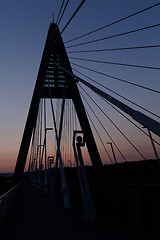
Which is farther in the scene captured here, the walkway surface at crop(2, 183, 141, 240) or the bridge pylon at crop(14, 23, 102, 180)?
the bridge pylon at crop(14, 23, 102, 180)

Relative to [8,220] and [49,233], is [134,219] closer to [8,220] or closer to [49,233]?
[49,233]

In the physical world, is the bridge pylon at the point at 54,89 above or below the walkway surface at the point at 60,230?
above

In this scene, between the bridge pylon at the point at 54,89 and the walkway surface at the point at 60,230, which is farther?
Result: the bridge pylon at the point at 54,89

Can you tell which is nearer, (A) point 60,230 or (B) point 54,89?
(A) point 60,230

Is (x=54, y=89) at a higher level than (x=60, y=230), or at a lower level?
higher

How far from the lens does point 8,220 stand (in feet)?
29.2

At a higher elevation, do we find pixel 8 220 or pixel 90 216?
pixel 8 220

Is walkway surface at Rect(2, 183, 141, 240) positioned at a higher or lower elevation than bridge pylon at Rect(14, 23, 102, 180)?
lower

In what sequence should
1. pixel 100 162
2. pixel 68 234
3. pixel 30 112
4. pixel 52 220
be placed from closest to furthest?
1. pixel 68 234
2. pixel 52 220
3. pixel 100 162
4. pixel 30 112

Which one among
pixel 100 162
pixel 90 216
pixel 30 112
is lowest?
pixel 90 216

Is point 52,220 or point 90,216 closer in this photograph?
point 90,216

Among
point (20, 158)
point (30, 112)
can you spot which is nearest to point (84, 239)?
point (30, 112)

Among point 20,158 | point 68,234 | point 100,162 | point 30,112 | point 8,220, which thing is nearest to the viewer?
point 68,234

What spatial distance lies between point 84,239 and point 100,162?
26843mm
